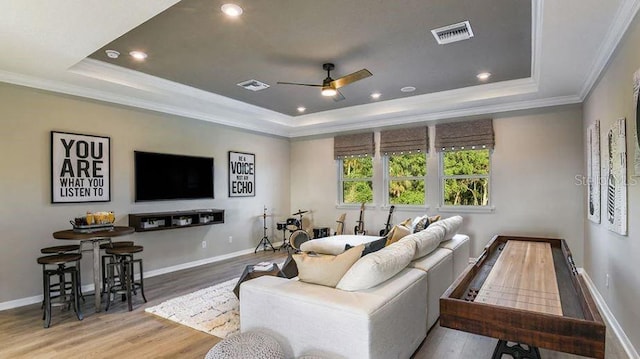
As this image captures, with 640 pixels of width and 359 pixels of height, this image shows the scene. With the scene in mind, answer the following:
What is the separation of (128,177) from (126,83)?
1.40 metres

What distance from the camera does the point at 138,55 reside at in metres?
3.96

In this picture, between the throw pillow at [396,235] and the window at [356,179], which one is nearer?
the throw pillow at [396,235]

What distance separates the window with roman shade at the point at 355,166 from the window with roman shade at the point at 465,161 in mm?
1449

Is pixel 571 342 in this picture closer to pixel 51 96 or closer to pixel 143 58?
pixel 143 58

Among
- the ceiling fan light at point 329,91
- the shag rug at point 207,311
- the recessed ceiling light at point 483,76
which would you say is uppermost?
the recessed ceiling light at point 483,76

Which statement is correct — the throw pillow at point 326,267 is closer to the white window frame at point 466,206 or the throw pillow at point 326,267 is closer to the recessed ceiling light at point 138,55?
the recessed ceiling light at point 138,55

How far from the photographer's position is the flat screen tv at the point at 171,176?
5254 millimetres

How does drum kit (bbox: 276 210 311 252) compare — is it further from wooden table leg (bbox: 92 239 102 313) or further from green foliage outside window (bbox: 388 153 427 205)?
wooden table leg (bbox: 92 239 102 313)

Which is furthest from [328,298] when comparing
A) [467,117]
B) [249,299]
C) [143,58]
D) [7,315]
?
[467,117]

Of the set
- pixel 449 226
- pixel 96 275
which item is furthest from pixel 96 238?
pixel 449 226

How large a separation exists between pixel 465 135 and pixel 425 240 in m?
3.48

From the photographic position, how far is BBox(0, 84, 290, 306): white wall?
13.2 ft

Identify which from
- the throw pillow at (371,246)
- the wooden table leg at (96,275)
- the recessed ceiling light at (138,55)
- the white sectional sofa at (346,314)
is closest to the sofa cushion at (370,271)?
the white sectional sofa at (346,314)

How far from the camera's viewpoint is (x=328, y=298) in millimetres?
2172
